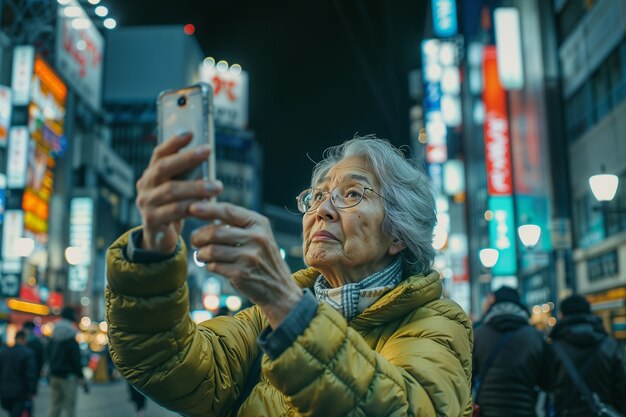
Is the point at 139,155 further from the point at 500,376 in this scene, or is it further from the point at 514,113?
the point at 500,376

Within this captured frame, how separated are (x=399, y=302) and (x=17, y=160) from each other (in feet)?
96.3

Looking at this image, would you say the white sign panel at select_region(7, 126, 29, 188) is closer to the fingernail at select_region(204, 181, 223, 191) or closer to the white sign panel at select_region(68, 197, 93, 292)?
the white sign panel at select_region(68, 197, 93, 292)

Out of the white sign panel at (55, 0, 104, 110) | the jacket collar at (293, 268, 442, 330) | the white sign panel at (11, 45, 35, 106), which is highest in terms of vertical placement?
the white sign panel at (55, 0, 104, 110)

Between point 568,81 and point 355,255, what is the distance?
24466mm

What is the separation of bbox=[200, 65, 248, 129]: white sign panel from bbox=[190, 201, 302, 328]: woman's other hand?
8546 centimetres

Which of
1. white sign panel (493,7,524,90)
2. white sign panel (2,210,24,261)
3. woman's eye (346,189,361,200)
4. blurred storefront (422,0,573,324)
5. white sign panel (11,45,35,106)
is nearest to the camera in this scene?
woman's eye (346,189,361,200)

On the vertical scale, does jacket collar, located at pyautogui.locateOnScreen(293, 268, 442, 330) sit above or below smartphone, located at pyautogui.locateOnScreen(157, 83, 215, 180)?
below

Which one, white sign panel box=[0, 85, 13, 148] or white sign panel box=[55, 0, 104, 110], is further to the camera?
white sign panel box=[55, 0, 104, 110]

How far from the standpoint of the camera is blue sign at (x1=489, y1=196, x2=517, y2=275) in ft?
85.8

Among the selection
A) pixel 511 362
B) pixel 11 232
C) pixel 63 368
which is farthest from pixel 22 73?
pixel 511 362

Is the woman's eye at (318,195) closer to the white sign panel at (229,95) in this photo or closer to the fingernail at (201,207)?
the fingernail at (201,207)

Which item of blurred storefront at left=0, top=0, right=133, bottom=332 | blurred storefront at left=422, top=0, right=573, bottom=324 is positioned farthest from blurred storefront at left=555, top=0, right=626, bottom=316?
blurred storefront at left=0, top=0, right=133, bottom=332

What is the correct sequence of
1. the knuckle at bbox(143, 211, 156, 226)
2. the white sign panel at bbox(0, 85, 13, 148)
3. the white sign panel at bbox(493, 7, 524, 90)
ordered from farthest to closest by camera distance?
the white sign panel at bbox(0, 85, 13, 148) → the white sign panel at bbox(493, 7, 524, 90) → the knuckle at bbox(143, 211, 156, 226)

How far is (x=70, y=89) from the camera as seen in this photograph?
150 ft
